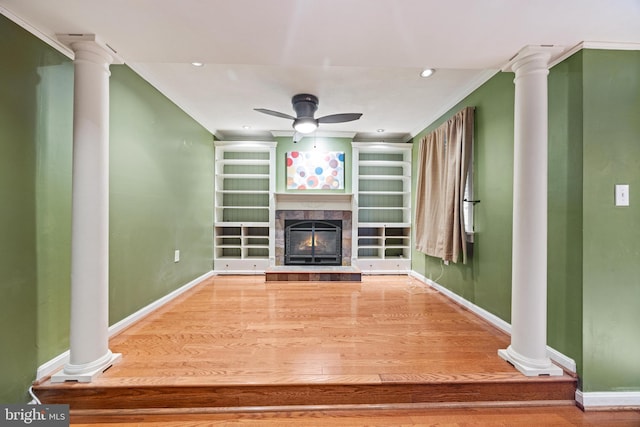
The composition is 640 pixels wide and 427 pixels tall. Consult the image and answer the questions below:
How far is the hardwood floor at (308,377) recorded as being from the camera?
1592 mm

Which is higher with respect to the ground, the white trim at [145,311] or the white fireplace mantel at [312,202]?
the white fireplace mantel at [312,202]

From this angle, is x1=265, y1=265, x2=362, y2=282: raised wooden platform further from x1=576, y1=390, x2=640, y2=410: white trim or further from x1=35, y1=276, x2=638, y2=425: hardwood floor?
x1=576, y1=390, x2=640, y2=410: white trim

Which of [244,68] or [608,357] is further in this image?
[244,68]

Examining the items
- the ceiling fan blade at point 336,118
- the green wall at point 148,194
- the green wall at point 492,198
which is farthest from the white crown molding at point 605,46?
the green wall at point 148,194

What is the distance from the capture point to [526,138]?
1746mm

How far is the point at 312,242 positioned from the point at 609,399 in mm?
3695

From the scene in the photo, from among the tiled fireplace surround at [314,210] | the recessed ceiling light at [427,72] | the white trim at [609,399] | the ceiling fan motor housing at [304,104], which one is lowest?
the white trim at [609,399]

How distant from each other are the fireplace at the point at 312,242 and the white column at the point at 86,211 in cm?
313

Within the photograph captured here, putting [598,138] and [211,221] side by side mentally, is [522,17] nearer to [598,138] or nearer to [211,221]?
[598,138]

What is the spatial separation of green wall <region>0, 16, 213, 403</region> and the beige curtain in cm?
327

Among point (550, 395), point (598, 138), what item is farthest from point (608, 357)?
point (598, 138)

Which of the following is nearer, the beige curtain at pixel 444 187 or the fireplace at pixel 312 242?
the beige curtain at pixel 444 187

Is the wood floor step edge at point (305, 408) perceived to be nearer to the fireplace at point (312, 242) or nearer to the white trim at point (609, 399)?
the white trim at point (609, 399)

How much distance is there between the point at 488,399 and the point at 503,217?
4.85ft
